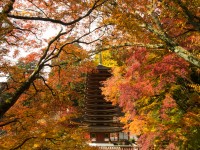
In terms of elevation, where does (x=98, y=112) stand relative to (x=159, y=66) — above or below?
below

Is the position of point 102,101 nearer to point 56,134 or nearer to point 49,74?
point 49,74

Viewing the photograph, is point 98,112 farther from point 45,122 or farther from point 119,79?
point 45,122

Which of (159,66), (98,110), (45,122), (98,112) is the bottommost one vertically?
(45,122)

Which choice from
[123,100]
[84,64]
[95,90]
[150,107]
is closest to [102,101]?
[95,90]

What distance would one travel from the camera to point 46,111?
799cm

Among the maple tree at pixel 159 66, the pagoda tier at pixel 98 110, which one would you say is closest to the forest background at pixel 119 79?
the maple tree at pixel 159 66

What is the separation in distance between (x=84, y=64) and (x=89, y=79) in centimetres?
1148

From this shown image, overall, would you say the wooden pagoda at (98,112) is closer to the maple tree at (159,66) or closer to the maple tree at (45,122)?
the maple tree at (159,66)

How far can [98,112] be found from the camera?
18953 millimetres

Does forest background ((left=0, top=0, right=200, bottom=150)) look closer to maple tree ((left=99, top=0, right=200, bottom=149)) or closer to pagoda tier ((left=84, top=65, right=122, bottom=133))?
maple tree ((left=99, top=0, right=200, bottom=149))

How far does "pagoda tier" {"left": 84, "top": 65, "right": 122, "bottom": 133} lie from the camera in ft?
60.5

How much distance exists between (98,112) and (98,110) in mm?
224

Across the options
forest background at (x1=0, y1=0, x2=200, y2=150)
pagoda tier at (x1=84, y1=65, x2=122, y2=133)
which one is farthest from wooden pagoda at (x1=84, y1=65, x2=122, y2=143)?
forest background at (x1=0, y1=0, x2=200, y2=150)

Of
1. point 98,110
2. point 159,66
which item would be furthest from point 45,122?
point 98,110
